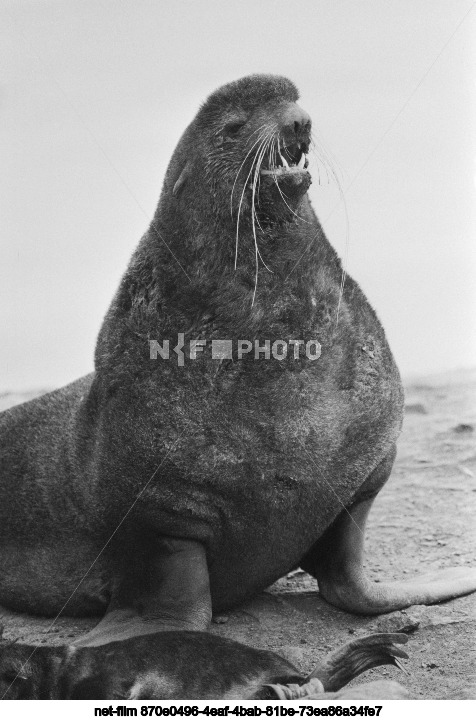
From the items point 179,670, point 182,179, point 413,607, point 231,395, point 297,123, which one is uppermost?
point 297,123

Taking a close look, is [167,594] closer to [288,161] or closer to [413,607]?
[413,607]

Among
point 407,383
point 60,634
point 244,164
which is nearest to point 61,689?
point 60,634

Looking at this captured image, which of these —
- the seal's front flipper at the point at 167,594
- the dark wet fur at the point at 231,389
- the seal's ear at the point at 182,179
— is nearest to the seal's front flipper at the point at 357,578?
the dark wet fur at the point at 231,389

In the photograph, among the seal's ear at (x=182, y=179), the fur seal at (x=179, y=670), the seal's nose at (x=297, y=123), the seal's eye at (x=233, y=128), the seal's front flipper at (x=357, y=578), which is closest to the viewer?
the fur seal at (x=179, y=670)

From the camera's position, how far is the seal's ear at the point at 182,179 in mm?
5059

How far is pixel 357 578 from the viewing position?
567 centimetres

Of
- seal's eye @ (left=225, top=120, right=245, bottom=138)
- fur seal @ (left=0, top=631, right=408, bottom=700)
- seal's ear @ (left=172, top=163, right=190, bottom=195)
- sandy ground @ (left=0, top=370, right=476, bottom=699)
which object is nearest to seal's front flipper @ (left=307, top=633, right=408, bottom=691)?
fur seal @ (left=0, top=631, right=408, bottom=700)

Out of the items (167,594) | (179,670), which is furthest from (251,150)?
(179,670)

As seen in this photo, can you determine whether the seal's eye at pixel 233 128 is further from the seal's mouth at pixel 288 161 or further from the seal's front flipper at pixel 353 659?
the seal's front flipper at pixel 353 659

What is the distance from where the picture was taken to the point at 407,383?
11.3 metres

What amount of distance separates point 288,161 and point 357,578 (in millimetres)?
2067
